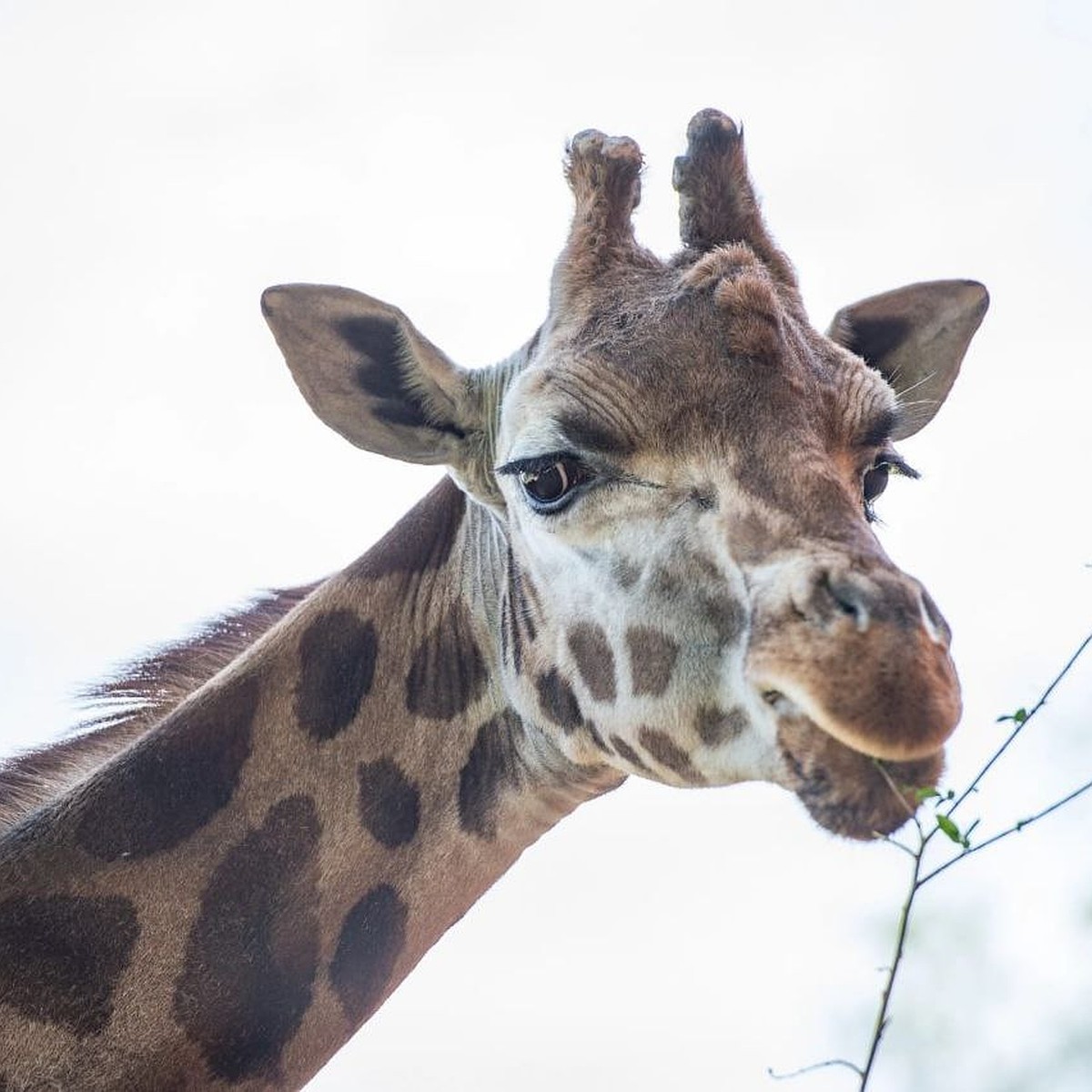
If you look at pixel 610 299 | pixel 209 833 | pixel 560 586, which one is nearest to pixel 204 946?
pixel 209 833

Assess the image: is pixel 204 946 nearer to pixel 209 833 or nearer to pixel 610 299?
pixel 209 833

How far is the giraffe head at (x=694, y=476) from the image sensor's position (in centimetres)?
470

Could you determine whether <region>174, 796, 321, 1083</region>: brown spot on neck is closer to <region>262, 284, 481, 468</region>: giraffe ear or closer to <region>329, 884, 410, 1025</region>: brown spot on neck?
<region>329, 884, 410, 1025</region>: brown spot on neck

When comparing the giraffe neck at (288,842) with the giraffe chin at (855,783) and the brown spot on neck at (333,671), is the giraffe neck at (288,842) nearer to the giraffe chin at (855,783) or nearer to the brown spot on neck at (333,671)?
the brown spot on neck at (333,671)

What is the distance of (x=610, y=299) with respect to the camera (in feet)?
21.2

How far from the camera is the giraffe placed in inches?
198

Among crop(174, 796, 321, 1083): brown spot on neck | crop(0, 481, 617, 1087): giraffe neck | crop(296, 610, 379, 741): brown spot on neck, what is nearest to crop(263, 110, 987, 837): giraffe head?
crop(0, 481, 617, 1087): giraffe neck

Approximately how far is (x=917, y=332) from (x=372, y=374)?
2806mm

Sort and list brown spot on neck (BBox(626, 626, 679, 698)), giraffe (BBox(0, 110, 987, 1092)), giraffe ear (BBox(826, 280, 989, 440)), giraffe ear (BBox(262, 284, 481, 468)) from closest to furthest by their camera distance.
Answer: giraffe (BBox(0, 110, 987, 1092)) → brown spot on neck (BBox(626, 626, 679, 698)) → giraffe ear (BBox(262, 284, 481, 468)) → giraffe ear (BBox(826, 280, 989, 440))

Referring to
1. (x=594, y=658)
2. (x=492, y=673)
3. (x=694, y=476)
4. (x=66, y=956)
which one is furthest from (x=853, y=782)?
(x=66, y=956)

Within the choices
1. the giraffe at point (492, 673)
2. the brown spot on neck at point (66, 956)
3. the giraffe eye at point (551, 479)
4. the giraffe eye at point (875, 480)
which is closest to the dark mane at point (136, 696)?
the giraffe at point (492, 673)

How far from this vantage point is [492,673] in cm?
686

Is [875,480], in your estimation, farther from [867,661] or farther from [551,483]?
[867,661]

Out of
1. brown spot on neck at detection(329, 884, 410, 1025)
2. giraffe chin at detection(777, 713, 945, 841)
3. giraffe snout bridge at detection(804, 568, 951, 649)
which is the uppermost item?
giraffe snout bridge at detection(804, 568, 951, 649)
